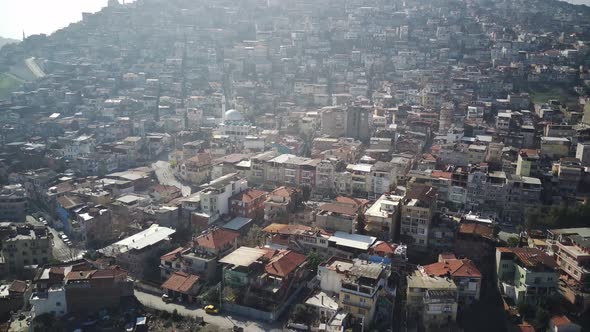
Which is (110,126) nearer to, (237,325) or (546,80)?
(237,325)

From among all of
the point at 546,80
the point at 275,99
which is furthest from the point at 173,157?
the point at 546,80

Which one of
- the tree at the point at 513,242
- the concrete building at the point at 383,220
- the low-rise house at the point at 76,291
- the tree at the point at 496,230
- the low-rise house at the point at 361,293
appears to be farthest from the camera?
the tree at the point at 496,230

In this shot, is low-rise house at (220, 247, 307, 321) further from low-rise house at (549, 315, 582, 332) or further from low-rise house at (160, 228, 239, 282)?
low-rise house at (549, 315, 582, 332)

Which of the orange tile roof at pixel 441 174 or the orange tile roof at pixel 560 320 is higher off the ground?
the orange tile roof at pixel 441 174

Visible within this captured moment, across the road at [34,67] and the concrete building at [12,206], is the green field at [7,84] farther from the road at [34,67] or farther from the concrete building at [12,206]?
the concrete building at [12,206]

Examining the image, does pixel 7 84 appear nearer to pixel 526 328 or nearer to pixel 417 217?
pixel 417 217

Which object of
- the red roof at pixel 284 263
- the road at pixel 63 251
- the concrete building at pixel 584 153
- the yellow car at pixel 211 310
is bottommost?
the yellow car at pixel 211 310

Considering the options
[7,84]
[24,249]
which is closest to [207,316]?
[24,249]

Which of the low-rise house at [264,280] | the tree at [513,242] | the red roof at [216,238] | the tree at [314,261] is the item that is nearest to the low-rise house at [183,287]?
the low-rise house at [264,280]
